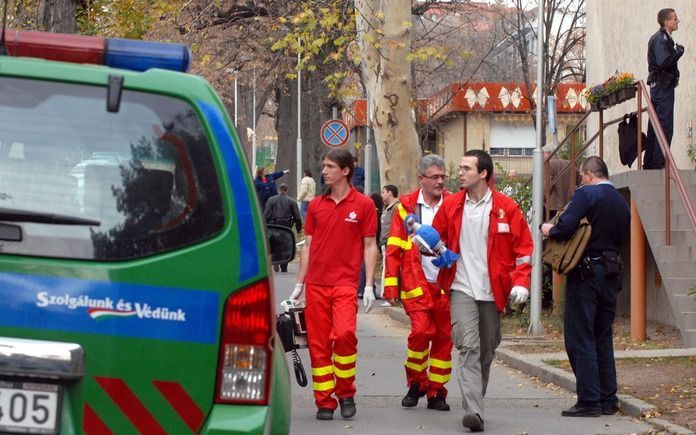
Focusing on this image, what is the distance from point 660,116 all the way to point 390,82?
21.8 feet

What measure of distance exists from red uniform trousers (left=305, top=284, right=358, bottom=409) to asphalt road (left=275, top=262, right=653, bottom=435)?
292 mm

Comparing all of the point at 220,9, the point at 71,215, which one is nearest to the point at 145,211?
the point at 71,215

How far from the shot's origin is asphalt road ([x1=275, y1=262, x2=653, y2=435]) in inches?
366

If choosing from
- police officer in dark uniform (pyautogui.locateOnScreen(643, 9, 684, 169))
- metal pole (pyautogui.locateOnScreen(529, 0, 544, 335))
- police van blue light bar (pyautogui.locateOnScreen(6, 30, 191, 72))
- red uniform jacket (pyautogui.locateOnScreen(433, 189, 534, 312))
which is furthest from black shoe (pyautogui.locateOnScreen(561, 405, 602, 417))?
police officer in dark uniform (pyautogui.locateOnScreen(643, 9, 684, 169))

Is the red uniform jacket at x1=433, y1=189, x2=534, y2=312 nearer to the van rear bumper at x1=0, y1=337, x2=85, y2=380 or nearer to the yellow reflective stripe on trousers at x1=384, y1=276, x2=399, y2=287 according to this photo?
the yellow reflective stripe on trousers at x1=384, y1=276, x2=399, y2=287

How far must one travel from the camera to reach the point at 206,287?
4.42m

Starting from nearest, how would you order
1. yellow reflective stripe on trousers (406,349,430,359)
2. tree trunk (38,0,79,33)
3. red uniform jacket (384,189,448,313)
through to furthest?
1. red uniform jacket (384,189,448,313)
2. yellow reflective stripe on trousers (406,349,430,359)
3. tree trunk (38,0,79,33)

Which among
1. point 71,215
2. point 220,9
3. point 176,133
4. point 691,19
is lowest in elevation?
point 71,215

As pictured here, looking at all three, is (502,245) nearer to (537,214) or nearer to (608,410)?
(608,410)

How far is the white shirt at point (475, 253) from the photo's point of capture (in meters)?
9.09

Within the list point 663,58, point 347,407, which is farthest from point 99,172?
point 663,58

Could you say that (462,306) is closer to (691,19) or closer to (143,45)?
(143,45)

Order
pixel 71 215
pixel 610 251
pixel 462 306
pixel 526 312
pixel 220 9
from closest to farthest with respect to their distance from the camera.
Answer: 1. pixel 71 215
2. pixel 462 306
3. pixel 610 251
4. pixel 526 312
5. pixel 220 9

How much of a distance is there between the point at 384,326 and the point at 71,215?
44.7 ft
